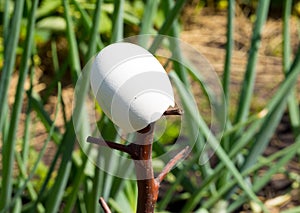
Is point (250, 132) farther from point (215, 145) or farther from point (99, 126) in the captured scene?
point (99, 126)

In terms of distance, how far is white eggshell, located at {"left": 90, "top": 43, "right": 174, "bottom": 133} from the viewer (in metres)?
0.38

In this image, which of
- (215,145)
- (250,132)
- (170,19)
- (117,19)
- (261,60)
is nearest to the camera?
(170,19)

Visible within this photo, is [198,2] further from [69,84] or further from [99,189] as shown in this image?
[99,189]

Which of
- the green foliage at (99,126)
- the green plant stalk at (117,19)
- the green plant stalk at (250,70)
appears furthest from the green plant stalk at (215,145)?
the green plant stalk at (250,70)

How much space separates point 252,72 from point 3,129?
0.56 metres

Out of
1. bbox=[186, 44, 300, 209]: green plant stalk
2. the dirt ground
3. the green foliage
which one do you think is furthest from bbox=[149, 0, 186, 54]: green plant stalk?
the dirt ground

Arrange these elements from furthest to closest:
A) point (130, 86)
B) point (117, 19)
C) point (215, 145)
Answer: point (215, 145)
point (117, 19)
point (130, 86)

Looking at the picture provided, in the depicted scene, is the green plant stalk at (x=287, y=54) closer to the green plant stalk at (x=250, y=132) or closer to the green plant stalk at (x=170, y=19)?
the green plant stalk at (x=250, y=132)

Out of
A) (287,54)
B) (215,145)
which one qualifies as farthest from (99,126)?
(287,54)

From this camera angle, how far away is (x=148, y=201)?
415mm

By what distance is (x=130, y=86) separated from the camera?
0.38 metres

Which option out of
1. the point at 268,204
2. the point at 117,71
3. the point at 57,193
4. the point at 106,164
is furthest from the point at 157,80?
the point at 268,204

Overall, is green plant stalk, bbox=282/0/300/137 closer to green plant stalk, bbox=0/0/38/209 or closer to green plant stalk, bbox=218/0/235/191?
green plant stalk, bbox=218/0/235/191

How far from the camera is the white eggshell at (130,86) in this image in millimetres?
377
